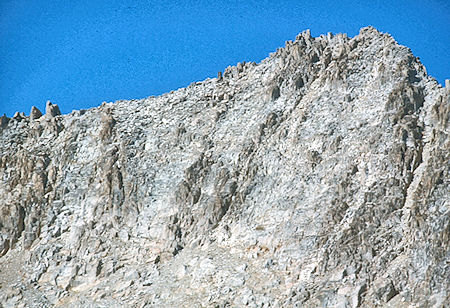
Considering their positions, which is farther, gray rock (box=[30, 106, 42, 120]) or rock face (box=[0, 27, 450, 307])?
gray rock (box=[30, 106, 42, 120])

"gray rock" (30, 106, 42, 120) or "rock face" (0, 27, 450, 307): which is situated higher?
"gray rock" (30, 106, 42, 120)

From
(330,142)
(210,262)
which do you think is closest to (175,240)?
(210,262)

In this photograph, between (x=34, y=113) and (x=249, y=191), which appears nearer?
(x=249, y=191)

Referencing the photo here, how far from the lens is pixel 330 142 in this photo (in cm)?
7500

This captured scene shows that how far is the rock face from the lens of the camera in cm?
6469

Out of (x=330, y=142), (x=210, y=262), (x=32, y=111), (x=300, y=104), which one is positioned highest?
(x=32, y=111)

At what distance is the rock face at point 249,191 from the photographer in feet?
212

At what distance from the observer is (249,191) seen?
7669cm

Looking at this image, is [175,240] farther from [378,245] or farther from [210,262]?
[378,245]

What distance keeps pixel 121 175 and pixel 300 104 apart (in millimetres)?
20570

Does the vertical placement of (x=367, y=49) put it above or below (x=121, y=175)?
above

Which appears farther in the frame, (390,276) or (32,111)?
(32,111)

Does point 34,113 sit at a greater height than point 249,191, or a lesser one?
greater

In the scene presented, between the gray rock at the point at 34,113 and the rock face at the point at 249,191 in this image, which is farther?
the gray rock at the point at 34,113
